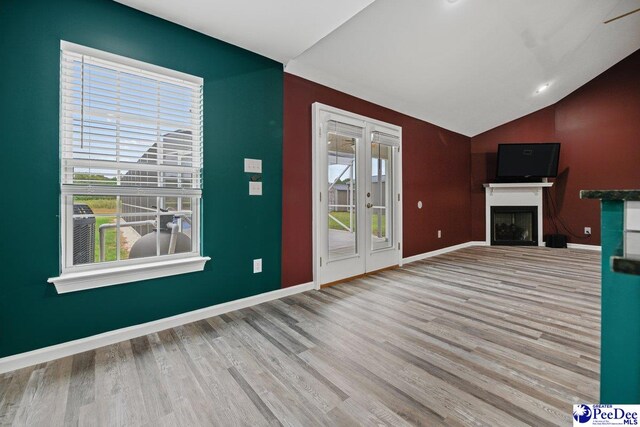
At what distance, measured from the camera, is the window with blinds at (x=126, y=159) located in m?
2.00

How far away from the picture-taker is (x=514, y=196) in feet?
20.4

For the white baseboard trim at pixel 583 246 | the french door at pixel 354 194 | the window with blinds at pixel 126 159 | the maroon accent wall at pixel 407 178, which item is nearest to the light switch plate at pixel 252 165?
the maroon accent wall at pixel 407 178

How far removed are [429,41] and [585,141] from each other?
4789 millimetres

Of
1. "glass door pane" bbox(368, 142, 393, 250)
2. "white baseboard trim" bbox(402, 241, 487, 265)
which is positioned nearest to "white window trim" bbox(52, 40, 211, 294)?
"glass door pane" bbox(368, 142, 393, 250)

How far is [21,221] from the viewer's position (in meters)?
1.81

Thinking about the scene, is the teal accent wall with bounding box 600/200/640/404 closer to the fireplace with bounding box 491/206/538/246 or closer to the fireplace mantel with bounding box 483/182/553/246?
Result: the fireplace mantel with bounding box 483/182/553/246

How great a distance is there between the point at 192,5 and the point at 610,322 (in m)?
2.95

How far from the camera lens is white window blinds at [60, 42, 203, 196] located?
6.54 ft

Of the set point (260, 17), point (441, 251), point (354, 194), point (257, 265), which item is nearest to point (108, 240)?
point (257, 265)

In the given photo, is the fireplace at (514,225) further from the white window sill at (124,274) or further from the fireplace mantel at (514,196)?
the white window sill at (124,274)

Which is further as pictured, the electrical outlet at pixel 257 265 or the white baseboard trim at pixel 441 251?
the white baseboard trim at pixel 441 251

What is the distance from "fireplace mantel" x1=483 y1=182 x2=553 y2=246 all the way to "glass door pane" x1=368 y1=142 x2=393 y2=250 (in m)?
3.34

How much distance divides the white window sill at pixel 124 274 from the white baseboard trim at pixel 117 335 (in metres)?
0.37

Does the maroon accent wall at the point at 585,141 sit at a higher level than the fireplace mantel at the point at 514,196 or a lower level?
higher
